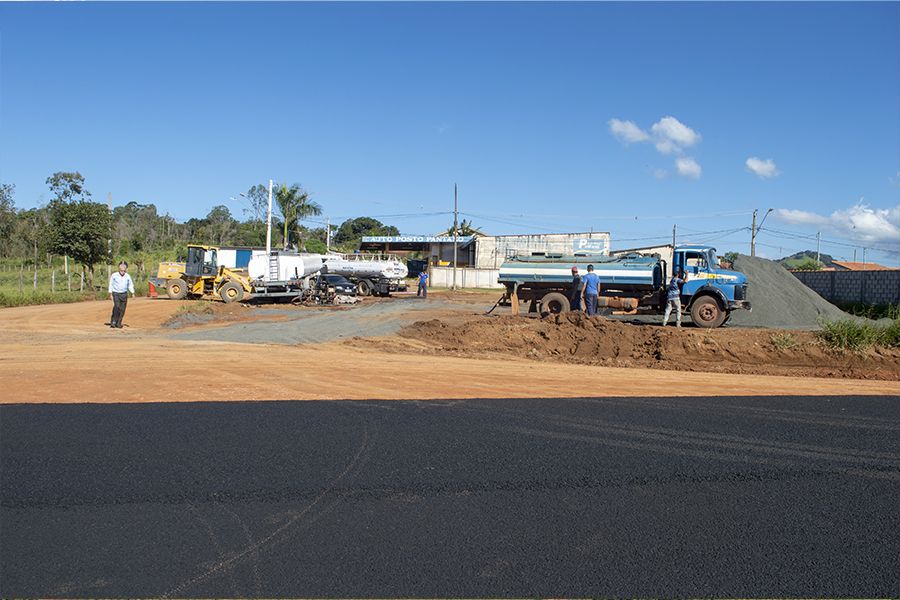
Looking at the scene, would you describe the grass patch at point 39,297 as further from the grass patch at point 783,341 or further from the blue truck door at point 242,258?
the grass patch at point 783,341

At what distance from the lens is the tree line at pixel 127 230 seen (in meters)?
35.6

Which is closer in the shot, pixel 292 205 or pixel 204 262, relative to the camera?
pixel 204 262

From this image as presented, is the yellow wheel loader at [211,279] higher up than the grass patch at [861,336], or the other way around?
the yellow wheel loader at [211,279]

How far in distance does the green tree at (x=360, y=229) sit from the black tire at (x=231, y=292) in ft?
235

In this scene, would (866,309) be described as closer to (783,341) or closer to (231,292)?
(783,341)

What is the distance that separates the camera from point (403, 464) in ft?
20.7

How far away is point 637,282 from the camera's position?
76.3 ft

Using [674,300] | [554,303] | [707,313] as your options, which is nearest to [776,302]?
[707,313]

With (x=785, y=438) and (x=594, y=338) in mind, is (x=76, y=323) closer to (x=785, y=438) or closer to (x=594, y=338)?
(x=594, y=338)

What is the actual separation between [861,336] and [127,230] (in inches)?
2920

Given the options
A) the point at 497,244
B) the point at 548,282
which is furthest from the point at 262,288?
the point at 497,244

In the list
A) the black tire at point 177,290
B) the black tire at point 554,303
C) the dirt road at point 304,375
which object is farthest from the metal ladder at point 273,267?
the dirt road at point 304,375

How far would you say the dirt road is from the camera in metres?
9.87

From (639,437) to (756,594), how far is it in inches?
129
